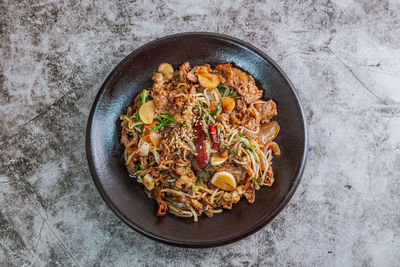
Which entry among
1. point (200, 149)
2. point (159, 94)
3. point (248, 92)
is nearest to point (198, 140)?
point (200, 149)

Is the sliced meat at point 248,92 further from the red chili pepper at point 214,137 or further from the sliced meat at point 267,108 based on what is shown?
the red chili pepper at point 214,137

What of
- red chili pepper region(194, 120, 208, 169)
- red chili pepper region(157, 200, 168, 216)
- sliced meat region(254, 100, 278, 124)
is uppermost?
sliced meat region(254, 100, 278, 124)

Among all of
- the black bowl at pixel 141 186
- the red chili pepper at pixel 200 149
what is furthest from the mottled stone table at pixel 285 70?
the red chili pepper at pixel 200 149

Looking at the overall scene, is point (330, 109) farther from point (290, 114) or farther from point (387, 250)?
point (387, 250)

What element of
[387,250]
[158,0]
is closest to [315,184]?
[387,250]

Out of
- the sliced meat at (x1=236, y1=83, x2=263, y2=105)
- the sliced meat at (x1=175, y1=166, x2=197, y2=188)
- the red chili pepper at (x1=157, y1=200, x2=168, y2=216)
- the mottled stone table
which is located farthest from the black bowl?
the mottled stone table

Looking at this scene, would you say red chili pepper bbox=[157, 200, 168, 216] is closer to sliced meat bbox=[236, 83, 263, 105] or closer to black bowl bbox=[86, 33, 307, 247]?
black bowl bbox=[86, 33, 307, 247]

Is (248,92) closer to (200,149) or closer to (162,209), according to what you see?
(200,149)
